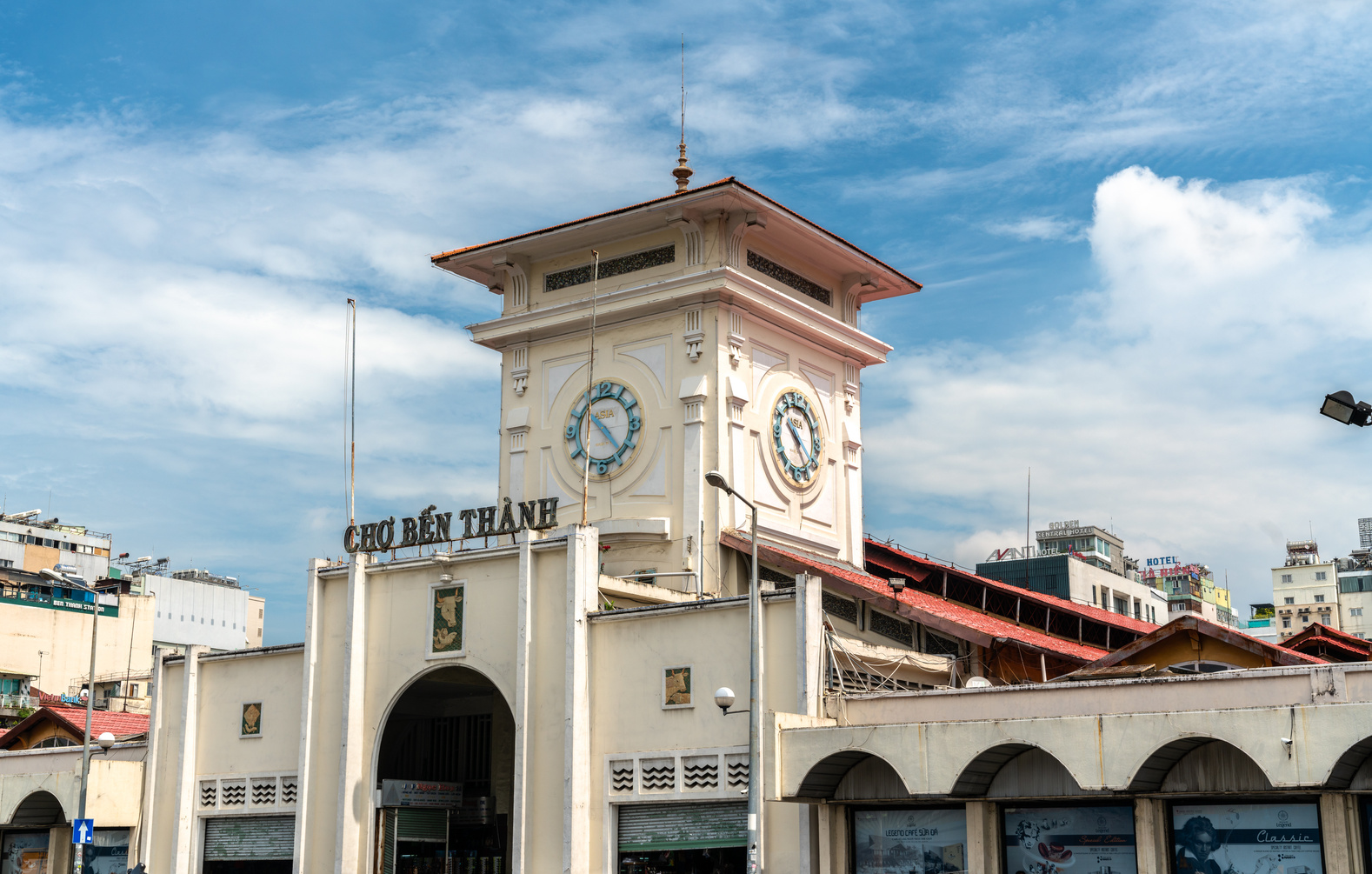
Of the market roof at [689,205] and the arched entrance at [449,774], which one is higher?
the market roof at [689,205]

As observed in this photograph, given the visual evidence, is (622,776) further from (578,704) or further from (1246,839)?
(1246,839)

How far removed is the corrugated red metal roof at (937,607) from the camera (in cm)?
3575

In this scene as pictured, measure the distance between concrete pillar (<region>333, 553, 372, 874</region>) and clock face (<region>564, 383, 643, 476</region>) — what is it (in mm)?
7284

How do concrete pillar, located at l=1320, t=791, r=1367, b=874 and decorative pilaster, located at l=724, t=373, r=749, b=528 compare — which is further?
decorative pilaster, located at l=724, t=373, r=749, b=528

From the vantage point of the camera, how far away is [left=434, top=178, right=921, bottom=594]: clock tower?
38719 millimetres

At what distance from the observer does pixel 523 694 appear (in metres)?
31.9

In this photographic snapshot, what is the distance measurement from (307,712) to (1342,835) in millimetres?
22629

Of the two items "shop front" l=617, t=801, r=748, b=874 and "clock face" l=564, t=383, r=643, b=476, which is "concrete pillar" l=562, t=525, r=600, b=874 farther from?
"clock face" l=564, t=383, r=643, b=476

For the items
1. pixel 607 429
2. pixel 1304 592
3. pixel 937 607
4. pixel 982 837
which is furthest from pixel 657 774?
pixel 1304 592

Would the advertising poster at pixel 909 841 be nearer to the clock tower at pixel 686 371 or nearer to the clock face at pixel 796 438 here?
the clock tower at pixel 686 371

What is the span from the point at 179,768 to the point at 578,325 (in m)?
15.4

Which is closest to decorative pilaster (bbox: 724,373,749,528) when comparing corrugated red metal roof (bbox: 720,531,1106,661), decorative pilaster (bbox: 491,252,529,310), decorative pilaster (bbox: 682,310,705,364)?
corrugated red metal roof (bbox: 720,531,1106,661)

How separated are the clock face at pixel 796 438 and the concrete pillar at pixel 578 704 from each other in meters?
9.43

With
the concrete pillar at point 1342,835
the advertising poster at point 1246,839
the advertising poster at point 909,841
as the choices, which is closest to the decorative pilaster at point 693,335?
the advertising poster at point 909,841
